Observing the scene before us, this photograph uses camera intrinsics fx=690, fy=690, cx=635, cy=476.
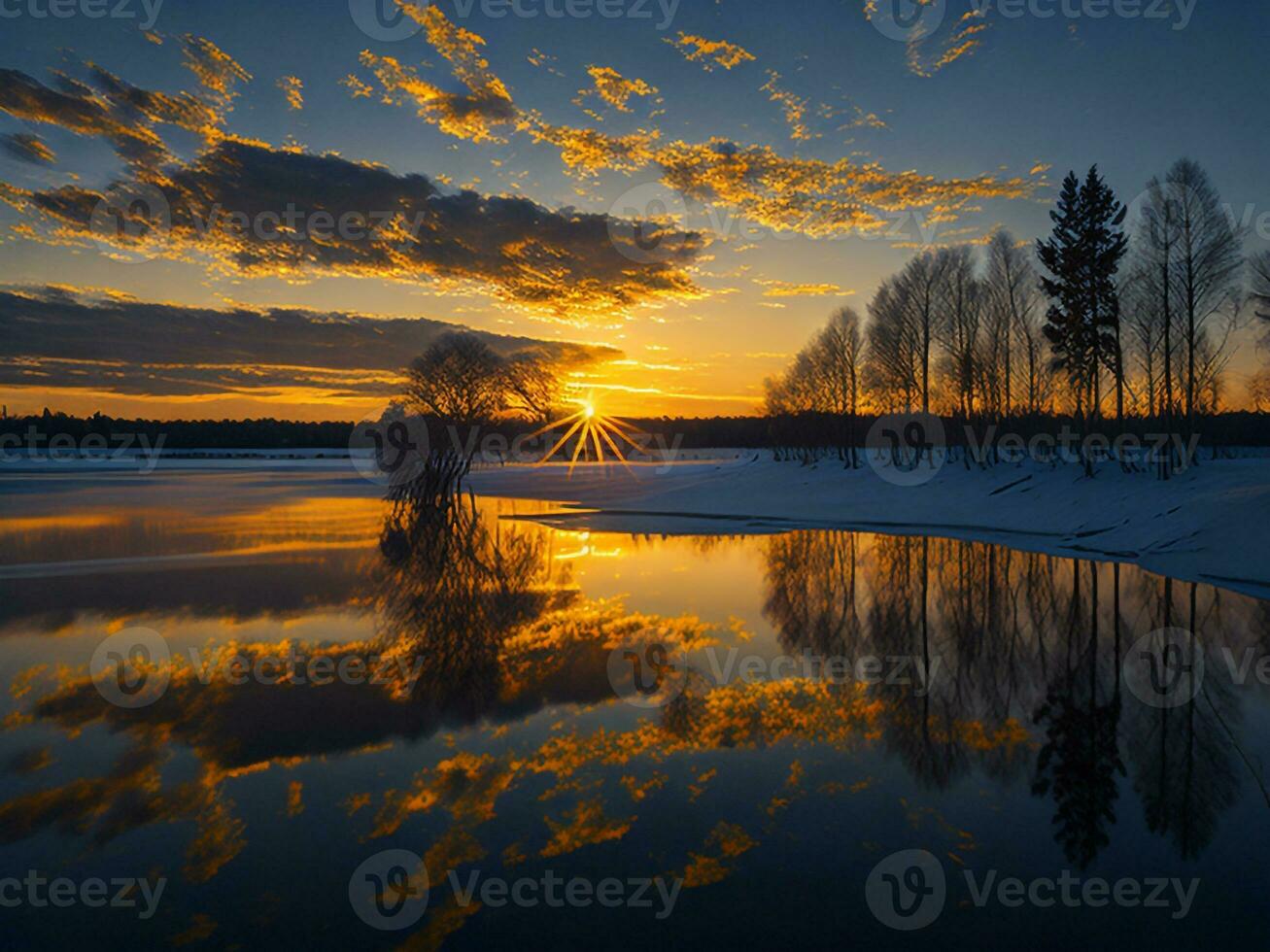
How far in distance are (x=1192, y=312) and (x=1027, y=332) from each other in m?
17.3

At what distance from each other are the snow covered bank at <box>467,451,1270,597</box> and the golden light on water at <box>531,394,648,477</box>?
12.7 m

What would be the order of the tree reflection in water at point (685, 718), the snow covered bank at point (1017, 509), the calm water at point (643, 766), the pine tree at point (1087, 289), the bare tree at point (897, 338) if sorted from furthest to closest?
the bare tree at point (897, 338), the pine tree at point (1087, 289), the snow covered bank at point (1017, 509), the tree reflection in water at point (685, 718), the calm water at point (643, 766)

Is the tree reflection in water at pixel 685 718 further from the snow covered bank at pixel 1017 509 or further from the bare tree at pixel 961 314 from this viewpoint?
the bare tree at pixel 961 314

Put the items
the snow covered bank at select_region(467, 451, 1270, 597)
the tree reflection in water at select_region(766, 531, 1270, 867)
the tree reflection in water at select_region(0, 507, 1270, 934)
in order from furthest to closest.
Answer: the snow covered bank at select_region(467, 451, 1270, 597) < the tree reflection in water at select_region(766, 531, 1270, 867) < the tree reflection in water at select_region(0, 507, 1270, 934)

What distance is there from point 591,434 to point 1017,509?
91416 mm

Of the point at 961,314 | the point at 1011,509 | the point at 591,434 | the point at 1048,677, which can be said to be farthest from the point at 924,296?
the point at 591,434

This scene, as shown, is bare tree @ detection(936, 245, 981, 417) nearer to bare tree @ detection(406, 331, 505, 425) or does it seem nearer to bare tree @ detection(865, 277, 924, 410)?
bare tree @ detection(865, 277, 924, 410)

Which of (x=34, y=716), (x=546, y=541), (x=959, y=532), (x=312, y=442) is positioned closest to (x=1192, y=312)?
(x=959, y=532)

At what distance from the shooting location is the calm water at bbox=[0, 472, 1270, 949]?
173 inches

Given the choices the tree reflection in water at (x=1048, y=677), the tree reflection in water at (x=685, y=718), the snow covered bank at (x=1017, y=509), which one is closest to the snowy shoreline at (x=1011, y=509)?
the snow covered bank at (x=1017, y=509)

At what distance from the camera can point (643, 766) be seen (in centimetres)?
654

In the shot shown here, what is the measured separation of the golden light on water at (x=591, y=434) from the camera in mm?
62987

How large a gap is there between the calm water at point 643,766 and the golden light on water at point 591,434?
43.1 m

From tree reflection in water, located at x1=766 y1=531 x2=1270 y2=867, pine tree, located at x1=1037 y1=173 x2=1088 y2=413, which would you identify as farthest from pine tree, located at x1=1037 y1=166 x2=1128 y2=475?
tree reflection in water, located at x1=766 y1=531 x2=1270 y2=867
